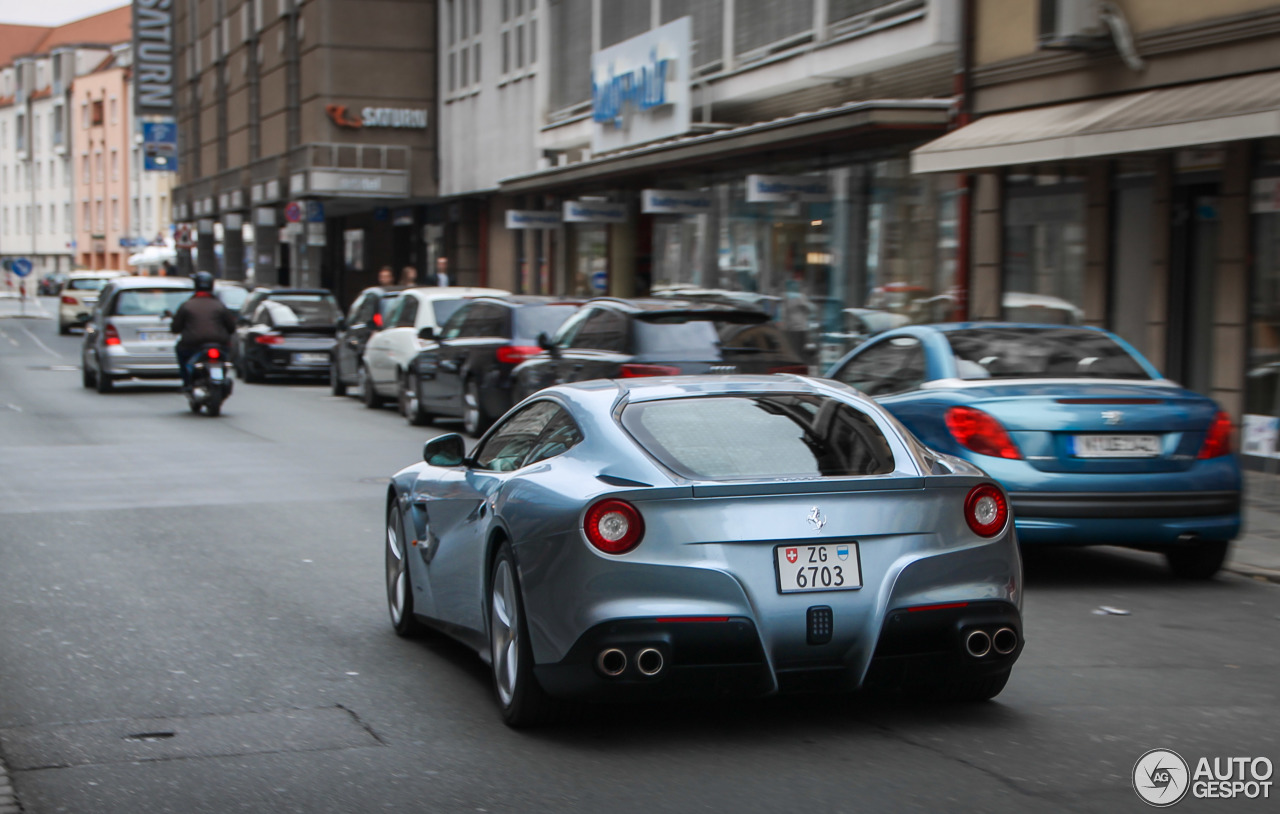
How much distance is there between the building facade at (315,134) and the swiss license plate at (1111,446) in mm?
33903

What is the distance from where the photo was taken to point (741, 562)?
5168 millimetres

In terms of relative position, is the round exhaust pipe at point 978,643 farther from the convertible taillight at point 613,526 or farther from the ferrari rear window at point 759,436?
the convertible taillight at point 613,526

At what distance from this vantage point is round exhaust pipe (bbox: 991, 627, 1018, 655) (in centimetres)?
541

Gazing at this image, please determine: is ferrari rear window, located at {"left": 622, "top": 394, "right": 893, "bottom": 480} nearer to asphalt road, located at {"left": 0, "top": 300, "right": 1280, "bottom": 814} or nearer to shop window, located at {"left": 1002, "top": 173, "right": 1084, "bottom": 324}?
asphalt road, located at {"left": 0, "top": 300, "right": 1280, "bottom": 814}

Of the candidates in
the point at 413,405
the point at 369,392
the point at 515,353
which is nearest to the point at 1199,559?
the point at 515,353

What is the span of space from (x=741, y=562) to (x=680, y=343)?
29.5ft

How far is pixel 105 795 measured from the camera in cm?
482

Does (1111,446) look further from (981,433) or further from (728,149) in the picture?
(728,149)

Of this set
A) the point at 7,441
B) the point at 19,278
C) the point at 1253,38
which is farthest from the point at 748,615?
the point at 19,278

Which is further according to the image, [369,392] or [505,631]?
[369,392]

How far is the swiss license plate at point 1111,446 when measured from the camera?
27.8ft

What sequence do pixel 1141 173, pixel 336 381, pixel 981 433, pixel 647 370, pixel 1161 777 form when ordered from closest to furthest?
pixel 1161 777 → pixel 981 433 → pixel 647 370 → pixel 1141 173 → pixel 336 381

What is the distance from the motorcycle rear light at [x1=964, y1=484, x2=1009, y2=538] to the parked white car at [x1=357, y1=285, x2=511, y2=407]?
1455cm

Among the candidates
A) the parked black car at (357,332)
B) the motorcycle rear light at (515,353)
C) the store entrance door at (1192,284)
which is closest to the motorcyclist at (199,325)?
the parked black car at (357,332)
